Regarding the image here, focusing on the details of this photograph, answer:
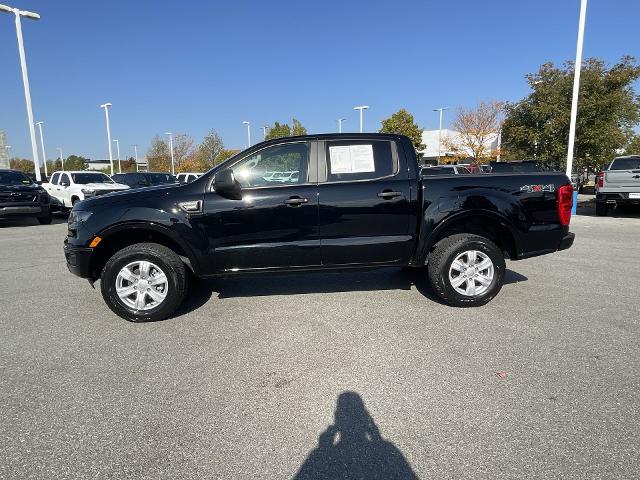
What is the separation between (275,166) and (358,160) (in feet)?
2.98

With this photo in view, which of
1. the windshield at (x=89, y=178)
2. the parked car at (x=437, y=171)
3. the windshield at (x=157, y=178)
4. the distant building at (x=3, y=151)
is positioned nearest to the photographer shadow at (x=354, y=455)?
the parked car at (x=437, y=171)

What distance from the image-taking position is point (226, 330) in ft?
12.9

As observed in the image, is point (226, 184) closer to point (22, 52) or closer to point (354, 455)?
point (354, 455)

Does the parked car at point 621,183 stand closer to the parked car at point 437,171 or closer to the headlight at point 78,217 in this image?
the parked car at point 437,171

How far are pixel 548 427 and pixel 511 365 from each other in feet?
2.54

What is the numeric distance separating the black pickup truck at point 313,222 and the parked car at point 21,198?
979cm

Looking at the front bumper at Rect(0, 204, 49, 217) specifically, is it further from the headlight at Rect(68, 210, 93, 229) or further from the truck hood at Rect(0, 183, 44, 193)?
the headlight at Rect(68, 210, 93, 229)

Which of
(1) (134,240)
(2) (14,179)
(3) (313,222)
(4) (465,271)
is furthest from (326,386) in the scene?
(2) (14,179)

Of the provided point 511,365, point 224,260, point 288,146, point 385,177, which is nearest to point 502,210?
point 385,177

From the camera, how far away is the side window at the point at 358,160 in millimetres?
4344

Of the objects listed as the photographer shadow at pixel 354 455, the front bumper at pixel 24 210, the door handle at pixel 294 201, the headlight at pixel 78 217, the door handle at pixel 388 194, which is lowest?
the photographer shadow at pixel 354 455

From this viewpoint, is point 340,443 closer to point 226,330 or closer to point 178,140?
point 226,330

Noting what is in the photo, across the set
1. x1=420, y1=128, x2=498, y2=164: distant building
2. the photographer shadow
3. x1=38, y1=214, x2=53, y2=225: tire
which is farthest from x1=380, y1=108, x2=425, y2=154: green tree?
the photographer shadow

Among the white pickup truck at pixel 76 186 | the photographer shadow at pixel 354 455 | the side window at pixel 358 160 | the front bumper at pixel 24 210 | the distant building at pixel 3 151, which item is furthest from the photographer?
the distant building at pixel 3 151
